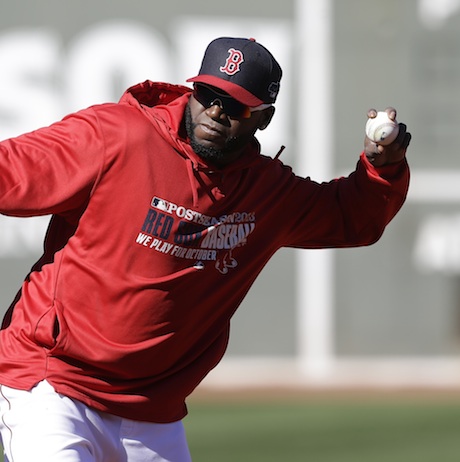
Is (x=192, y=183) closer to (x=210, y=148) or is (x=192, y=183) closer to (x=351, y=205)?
(x=210, y=148)

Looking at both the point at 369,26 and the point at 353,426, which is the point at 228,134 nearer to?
the point at 353,426

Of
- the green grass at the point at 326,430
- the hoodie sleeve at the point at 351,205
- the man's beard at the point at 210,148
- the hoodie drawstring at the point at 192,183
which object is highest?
the man's beard at the point at 210,148

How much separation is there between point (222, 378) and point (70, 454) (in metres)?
7.83

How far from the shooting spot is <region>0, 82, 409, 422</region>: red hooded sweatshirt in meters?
3.47

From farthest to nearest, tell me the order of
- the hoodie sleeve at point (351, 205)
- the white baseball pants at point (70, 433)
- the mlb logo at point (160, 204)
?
the hoodie sleeve at point (351, 205) < the mlb logo at point (160, 204) < the white baseball pants at point (70, 433)

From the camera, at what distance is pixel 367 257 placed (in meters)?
12.0

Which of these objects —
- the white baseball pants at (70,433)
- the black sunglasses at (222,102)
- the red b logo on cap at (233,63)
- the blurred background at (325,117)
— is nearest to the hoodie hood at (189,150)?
the black sunglasses at (222,102)

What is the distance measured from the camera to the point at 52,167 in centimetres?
341

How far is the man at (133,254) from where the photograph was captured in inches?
137

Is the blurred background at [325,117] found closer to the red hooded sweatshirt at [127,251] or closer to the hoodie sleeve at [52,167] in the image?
the red hooded sweatshirt at [127,251]

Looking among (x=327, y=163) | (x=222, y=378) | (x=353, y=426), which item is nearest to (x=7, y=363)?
(x=353, y=426)

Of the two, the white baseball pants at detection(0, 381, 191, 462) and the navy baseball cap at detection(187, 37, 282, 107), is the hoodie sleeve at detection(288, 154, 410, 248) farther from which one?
the white baseball pants at detection(0, 381, 191, 462)

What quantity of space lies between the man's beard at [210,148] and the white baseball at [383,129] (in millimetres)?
502

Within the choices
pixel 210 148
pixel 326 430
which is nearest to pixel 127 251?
pixel 210 148
